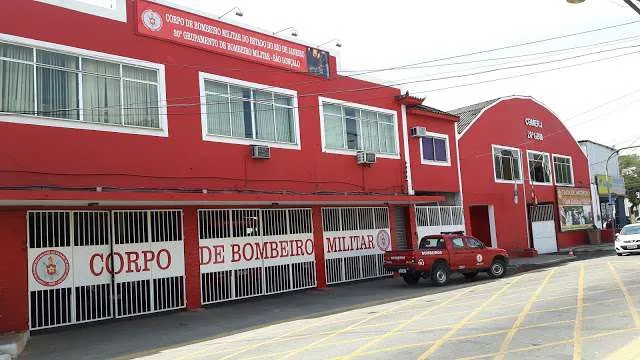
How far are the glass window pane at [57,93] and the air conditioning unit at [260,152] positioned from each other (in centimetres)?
506

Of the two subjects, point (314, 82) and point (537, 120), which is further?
point (537, 120)

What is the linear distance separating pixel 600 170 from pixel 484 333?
35.0 meters

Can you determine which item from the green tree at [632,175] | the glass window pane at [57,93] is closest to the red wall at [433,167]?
the glass window pane at [57,93]

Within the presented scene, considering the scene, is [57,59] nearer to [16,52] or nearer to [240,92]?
[16,52]

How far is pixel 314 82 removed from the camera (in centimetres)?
1914

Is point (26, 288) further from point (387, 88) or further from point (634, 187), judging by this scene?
point (634, 187)

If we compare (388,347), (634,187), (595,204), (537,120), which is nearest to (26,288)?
(388,347)

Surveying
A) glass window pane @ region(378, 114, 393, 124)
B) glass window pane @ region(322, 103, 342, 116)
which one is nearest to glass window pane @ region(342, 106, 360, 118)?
glass window pane @ region(322, 103, 342, 116)

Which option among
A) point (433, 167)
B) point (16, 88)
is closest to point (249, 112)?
point (16, 88)

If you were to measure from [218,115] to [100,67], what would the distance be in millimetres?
3533

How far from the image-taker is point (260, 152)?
650 inches

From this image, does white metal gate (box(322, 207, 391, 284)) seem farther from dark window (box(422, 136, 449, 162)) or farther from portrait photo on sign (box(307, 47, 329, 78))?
portrait photo on sign (box(307, 47, 329, 78))

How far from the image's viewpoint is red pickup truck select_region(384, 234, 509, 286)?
17.5 meters

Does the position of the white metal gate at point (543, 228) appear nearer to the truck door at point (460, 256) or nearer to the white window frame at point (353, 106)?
the white window frame at point (353, 106)
